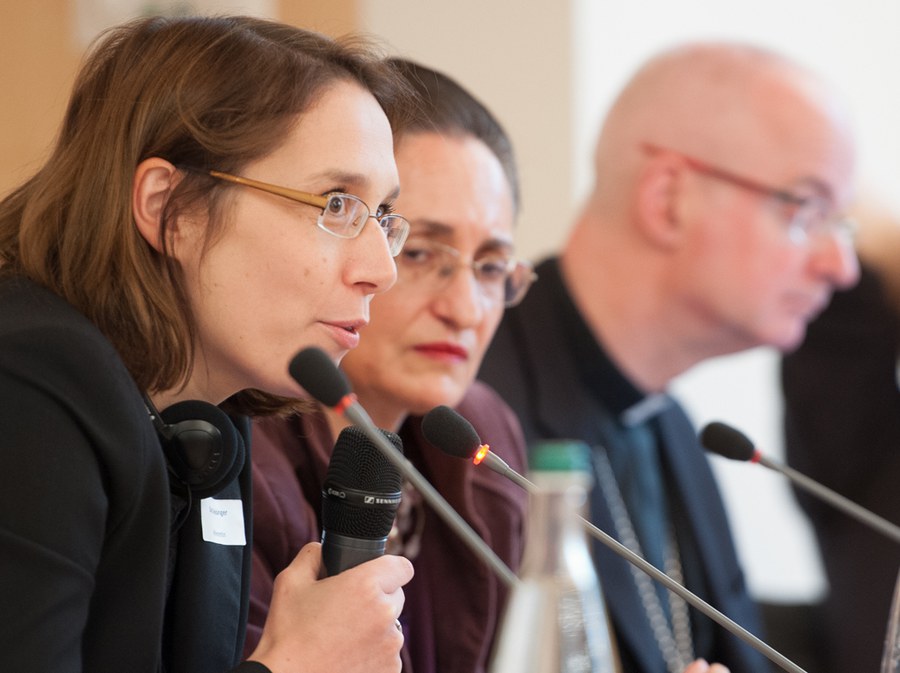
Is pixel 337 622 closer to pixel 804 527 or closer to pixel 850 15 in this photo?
pixel 804 527

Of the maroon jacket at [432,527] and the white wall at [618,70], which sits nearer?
the maroon jacket at [432,527]

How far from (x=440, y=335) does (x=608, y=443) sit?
0.90m

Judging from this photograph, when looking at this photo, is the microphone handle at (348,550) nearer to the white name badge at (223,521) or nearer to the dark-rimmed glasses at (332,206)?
the white name badge at (223,521)

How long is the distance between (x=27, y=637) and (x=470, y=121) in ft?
3.80

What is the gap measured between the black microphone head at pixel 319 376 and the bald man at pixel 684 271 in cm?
156

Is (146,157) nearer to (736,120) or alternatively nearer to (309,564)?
(309,564)

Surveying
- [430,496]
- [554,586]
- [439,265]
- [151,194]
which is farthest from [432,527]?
[554,586]

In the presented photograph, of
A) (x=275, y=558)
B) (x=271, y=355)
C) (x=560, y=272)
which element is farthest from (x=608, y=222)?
(x=271, y=355)

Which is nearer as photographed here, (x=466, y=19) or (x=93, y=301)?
(x=93, y=301)

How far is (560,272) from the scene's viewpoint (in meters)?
2.86

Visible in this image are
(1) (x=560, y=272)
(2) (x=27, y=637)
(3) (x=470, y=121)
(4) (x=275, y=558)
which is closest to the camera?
(2) (x=27, y=637)

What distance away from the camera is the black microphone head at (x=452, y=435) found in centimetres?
125

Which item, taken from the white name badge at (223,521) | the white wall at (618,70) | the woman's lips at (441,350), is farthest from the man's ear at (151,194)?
the white wall at (618,70)

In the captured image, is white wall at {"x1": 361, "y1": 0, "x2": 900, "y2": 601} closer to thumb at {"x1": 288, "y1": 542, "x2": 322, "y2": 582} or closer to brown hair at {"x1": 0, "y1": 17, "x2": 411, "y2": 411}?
brown hair at {"x1": 0, "y1": 17, "x2": 411, "y2": 411}
